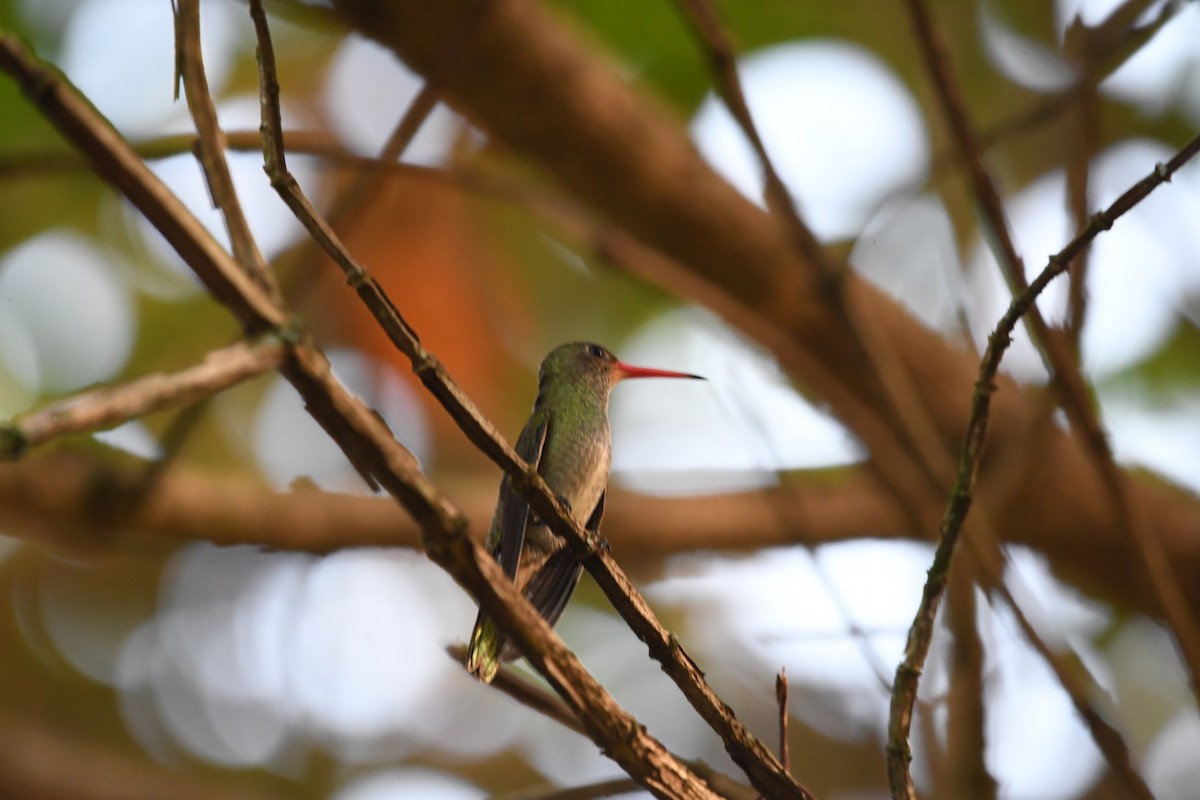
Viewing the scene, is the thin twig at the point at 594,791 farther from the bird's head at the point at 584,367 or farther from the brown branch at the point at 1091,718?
the bird's head at the point at 584,367

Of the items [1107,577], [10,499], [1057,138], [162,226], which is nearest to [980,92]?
[1057,138]

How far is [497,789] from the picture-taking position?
521 cm

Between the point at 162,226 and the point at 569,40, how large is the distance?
2707 mm

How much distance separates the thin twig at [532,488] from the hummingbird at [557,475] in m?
0.66

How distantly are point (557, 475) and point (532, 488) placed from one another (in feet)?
5.43

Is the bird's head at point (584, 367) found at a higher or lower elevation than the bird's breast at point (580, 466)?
higher

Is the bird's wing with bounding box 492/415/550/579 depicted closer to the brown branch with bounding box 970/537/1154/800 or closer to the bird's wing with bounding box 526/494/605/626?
the bird's wing with bounding box 526/494/605/626

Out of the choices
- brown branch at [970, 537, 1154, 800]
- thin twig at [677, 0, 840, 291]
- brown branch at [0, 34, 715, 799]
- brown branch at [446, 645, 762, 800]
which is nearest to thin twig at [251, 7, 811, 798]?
brown branch at [0, 34, 715, 799]

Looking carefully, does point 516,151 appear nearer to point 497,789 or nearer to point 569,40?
point 569,40

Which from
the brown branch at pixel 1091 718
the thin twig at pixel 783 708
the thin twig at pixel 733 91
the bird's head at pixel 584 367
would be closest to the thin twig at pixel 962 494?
the thin twig at pixel 783 708

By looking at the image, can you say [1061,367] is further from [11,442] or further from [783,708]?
[11,442]

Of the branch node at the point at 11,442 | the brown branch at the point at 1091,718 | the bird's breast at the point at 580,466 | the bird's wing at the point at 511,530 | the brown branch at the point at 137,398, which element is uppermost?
the bird's breast at the point at 580,466

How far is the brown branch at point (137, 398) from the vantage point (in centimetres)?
73

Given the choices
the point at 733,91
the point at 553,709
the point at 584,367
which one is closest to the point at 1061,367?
the point at 733,91
